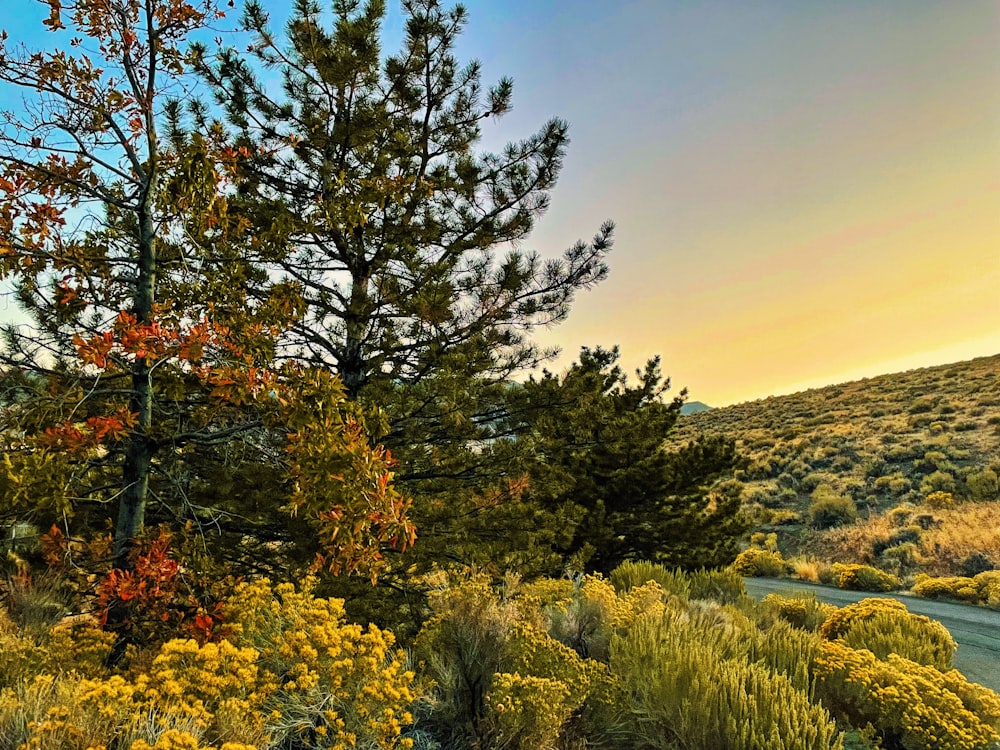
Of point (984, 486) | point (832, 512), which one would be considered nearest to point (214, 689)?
point (832, 512)

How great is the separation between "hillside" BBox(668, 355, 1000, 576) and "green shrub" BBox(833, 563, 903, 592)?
6.21ft

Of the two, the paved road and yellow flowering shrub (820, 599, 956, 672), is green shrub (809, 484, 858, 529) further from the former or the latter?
yellow flowering shrub (820, 599, 956, 672)

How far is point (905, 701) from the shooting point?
439cm

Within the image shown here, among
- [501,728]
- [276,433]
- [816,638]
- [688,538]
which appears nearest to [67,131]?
[276,433]

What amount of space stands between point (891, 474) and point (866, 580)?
10853 mm

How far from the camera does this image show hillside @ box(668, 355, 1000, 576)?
16.1 meters

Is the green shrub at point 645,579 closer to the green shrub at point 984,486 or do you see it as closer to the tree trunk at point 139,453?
the tree trunk at point 139,453

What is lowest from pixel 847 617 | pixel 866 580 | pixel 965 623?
pixel 866 580

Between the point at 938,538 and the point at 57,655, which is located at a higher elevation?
the point at 57,655

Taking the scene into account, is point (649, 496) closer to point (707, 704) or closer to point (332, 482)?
point (707, 704)

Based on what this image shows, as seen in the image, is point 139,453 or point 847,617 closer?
point 139,453

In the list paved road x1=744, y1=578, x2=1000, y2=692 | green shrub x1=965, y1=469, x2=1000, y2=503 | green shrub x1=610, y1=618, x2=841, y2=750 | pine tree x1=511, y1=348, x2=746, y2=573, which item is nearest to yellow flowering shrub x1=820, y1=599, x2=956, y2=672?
paved road x1=744, y1=578, x2=1000, y2=692

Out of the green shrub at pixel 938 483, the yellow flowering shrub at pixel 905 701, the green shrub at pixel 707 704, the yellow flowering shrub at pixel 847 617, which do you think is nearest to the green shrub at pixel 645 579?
the yellow flowering shrub at pixel 847 617

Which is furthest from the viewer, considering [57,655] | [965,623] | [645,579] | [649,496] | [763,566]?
[763,566]
